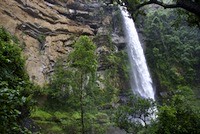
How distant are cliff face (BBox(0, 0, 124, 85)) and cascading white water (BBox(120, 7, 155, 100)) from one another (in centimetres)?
191

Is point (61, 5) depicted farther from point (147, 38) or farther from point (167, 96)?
point (167, 96)

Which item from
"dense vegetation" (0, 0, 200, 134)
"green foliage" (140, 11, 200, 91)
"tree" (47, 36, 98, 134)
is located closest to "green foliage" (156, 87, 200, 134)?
"dense vegetation" (0, 0, 200, 134)

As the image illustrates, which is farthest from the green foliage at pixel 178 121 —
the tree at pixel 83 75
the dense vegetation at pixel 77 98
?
the tree at pixel 83 75

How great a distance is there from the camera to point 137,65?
30.7 meters

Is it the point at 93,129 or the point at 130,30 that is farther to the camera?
the point at 130,30

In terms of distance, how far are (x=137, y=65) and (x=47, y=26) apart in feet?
37.1

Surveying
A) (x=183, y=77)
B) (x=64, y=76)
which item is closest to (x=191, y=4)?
(x=64, y=76)

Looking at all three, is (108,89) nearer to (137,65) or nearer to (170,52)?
(137,65)

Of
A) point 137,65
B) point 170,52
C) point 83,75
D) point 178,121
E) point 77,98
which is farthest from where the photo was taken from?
point 170,52

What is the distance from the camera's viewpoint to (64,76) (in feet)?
55.4

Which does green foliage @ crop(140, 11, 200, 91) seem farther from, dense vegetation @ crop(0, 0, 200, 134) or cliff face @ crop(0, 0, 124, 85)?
cliff face @ crop(0, 0, 124, 85)

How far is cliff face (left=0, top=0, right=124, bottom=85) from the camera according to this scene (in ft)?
74.0

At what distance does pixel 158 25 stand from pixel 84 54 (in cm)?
2432

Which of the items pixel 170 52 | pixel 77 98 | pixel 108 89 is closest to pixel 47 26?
pixel 108 89
